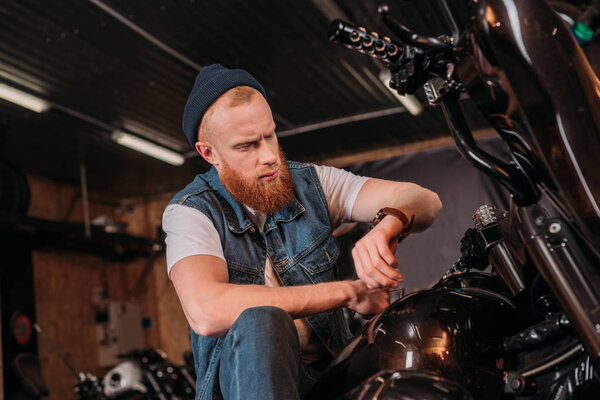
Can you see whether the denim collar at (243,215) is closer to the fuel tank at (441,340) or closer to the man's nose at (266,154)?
the man's nose at (266,154)

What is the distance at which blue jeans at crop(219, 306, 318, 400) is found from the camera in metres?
0.72

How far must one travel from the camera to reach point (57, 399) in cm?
596

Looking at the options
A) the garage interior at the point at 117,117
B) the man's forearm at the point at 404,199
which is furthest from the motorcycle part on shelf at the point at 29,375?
the man's forearm at the point at 404,199

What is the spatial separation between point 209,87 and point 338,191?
332mm

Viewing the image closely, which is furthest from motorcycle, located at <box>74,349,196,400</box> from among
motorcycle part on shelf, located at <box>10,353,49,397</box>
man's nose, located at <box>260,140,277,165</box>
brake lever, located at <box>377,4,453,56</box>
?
brake lever, located at <box>377,4,453,56</box>

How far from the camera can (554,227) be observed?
51 centimetres

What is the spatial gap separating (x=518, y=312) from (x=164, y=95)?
13.5ft

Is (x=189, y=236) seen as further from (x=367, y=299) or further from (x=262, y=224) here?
(x=367, y=299)

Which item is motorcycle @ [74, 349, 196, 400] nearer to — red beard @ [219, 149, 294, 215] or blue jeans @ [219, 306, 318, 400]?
red beard @ [219, 149, 294, 215]

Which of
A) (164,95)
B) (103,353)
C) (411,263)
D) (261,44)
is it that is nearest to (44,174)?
(103,353)

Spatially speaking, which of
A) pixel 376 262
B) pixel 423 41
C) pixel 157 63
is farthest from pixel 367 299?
pixel 157 63

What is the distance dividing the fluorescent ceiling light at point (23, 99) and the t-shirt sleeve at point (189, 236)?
3.75m

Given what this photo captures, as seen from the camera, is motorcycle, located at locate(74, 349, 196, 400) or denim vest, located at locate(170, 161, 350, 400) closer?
denim vest, located at locate(170, 161, 350, 400)

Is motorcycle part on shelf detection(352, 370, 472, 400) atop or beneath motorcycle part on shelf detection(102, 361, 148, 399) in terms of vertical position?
atop
